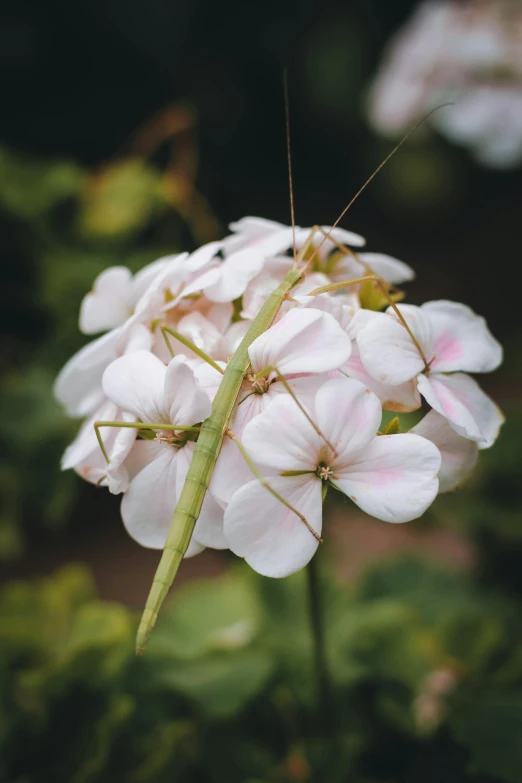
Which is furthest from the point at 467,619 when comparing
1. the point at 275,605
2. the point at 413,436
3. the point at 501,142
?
the point at 501,142

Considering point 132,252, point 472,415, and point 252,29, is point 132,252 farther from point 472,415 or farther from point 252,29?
point 252,29

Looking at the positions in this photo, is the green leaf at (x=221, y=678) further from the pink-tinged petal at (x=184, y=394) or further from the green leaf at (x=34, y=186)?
the green leaf at (x=34, y=186)

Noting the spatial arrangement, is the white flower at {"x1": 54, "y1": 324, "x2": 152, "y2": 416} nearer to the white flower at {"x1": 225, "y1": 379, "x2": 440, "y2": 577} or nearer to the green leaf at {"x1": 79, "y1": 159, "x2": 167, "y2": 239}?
the white flower at {"x1": 225, "y1": 379, "x2": 440, "y2": 577}

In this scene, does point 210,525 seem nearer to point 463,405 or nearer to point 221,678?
point 463,405

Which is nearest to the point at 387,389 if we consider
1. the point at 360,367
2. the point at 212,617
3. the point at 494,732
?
the point at 360,367

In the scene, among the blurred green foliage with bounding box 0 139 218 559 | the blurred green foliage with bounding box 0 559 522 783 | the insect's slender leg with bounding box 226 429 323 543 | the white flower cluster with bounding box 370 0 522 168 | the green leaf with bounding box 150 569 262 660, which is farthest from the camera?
the white flower cluster with bounding box 370 0 522 168

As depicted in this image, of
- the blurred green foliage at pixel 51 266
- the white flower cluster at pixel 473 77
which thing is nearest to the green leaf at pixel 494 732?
the blurred green foliage at pixel 51 266

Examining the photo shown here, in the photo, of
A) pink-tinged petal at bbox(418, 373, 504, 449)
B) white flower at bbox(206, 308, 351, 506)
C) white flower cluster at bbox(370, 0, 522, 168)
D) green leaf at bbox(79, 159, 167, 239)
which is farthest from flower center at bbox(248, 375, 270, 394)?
white flower cluster at bbox(370, 0, 522, 168)
